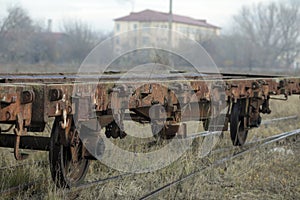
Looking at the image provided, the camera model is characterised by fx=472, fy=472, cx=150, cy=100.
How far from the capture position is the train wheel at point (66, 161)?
15.0ft

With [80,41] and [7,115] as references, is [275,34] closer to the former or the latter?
[80,41]

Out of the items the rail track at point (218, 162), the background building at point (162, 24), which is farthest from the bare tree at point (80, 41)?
the rail track at point (218, 162)

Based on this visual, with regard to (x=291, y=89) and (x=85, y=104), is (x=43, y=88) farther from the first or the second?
(x=291, y=89)

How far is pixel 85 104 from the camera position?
13.5 feet

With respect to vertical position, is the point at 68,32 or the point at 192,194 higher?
the point at 68,32

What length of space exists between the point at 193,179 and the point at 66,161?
5.70ft

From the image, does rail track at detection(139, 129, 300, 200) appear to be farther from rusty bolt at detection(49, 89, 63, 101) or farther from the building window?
the building window

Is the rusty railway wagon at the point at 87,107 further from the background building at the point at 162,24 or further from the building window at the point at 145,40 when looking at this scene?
the background building at the point at 162,24

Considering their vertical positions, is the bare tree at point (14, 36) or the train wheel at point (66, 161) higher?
the bare tree at point (14, 36)

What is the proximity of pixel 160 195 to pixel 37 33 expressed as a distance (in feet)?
158

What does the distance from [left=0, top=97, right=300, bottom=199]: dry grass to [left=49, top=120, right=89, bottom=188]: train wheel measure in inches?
5.7

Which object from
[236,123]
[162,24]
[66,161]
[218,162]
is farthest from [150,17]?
[66,161]

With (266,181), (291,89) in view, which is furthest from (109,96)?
(291,89)

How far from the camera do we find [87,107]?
414 cm
